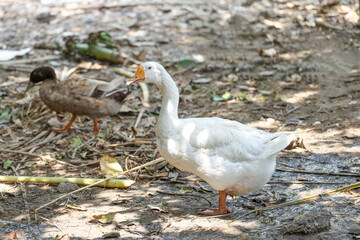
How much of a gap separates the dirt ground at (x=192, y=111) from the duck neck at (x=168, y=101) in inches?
33.2

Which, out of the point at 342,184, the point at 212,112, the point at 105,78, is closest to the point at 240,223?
the point at 342,184

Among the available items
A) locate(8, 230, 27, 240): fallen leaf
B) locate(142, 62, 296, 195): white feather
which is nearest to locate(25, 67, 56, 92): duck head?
locate(142, 62, 296, 195): white feather

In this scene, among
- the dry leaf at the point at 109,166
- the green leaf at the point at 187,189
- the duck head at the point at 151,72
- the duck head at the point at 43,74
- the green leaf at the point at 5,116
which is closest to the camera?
the duck head at the point at 151,72

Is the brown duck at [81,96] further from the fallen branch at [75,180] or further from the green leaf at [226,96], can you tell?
Answer: the green leaf at [226,96]

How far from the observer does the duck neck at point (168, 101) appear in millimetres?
4195

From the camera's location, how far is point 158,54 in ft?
28.7

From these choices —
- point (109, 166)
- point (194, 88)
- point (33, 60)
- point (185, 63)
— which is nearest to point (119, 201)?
point (109, 166)

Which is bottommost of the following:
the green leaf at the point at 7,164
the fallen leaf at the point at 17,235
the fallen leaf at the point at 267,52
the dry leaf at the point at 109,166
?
the fallen leaf at the point at 267,52

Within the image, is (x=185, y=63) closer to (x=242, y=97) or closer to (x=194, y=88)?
(x=194, y=88)

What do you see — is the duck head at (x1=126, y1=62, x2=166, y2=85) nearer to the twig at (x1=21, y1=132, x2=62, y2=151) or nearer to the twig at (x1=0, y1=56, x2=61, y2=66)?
the twig at (x1=21, y1=132, x2=62, y2=151)

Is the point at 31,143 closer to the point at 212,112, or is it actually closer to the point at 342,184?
the point at 212,112

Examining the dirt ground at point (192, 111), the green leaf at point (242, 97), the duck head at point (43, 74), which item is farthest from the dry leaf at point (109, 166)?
the green leaf at point (242, 97)

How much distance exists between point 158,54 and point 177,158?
4925 millimetres

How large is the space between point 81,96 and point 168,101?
2353mm
